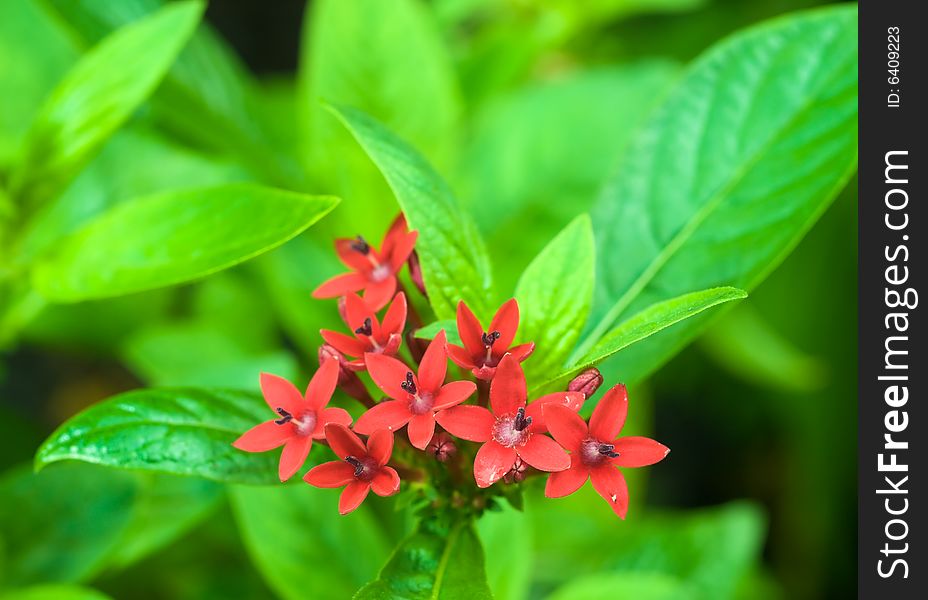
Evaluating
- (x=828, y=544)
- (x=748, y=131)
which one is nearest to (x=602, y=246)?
(x=748, y=131)

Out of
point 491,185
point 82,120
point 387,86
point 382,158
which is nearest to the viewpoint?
point 382,158

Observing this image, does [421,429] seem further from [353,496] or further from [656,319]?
[656,319]

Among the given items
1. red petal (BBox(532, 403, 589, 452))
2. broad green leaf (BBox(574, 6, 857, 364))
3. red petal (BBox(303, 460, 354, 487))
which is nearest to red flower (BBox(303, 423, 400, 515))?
red petal (BBox(303, 460, 354, 487))

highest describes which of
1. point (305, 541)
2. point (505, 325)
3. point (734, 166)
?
point (734, 166)

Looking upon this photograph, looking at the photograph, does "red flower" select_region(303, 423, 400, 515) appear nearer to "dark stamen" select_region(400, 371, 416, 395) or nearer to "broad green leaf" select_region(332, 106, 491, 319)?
"dark stamen" select_region(400, 371, 416, 395)

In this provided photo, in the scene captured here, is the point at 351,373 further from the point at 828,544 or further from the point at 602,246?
the point at 828,544

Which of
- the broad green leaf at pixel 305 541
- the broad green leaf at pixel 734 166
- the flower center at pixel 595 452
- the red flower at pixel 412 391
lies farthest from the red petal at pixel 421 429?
the broad green leaf at pixel 305 541

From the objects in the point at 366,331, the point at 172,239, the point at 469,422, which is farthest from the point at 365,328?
the point at 172,239
